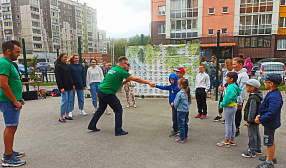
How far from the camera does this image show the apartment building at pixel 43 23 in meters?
59.8

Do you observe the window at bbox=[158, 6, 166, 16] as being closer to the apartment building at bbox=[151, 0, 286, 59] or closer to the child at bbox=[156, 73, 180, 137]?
the apartment building at bbox=[151, 0, 286, 59]

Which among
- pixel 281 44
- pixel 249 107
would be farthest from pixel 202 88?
pixel 281 44

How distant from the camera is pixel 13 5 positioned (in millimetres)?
60312

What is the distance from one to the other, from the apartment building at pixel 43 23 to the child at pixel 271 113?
50459 millimetres

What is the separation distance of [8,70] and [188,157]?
11.4ft

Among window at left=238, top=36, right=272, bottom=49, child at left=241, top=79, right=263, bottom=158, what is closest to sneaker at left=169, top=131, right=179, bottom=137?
child at left=241, top=79, right=263, bottom=158

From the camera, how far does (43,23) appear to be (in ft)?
214

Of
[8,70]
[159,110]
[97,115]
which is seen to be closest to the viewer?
[8,70]

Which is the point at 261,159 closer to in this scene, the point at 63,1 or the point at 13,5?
the point at 13,5

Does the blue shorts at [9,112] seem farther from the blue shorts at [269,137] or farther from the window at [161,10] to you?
the window at [161,10]

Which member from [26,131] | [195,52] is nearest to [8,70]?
[26,131]

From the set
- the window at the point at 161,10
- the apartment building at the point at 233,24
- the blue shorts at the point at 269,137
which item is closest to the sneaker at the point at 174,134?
the blue shorts at the point at 269,137

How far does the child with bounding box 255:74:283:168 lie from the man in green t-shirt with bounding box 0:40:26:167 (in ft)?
13.4

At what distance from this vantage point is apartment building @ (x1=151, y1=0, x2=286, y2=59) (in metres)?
29.3
